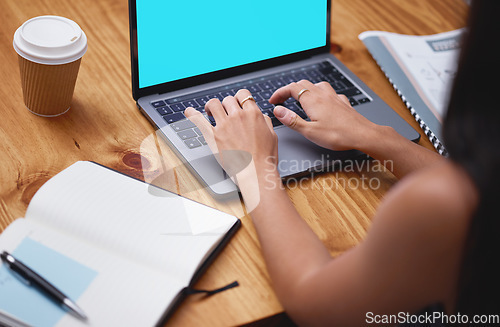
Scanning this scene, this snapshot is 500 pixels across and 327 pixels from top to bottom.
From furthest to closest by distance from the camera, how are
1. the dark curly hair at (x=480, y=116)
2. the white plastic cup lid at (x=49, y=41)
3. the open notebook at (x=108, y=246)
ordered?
the white plastic cup lid at (x=49, y=41)
the open notebook at (x=108, y=246)
the dark curly hair at (x=480, y=116)

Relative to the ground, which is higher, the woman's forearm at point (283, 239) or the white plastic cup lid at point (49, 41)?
the white plastic cup lid at point (49, 41)

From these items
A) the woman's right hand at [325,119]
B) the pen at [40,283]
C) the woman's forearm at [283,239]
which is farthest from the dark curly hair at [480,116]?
the pen at [40,283]

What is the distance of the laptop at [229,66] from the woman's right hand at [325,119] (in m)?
0.03

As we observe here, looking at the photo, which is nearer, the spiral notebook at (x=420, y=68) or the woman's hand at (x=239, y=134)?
the woman's hand at (x=239, y=134)

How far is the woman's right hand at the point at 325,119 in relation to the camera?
856 mm

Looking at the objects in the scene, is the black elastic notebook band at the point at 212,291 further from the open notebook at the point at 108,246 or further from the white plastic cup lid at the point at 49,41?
the white plastic cup lid at the point at 49,41

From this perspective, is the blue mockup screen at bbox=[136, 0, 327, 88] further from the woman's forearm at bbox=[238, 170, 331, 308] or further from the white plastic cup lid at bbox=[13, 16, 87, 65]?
the woman's forearm at bbox=[238, 170, 331, 308]

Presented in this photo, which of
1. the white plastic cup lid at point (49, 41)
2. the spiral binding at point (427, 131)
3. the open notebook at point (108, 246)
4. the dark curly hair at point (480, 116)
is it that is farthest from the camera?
the spiral binding at point (427, 131)

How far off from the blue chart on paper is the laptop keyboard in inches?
10.8

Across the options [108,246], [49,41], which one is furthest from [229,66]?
[108,246]

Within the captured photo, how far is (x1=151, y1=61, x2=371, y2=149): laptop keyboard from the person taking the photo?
0.87m

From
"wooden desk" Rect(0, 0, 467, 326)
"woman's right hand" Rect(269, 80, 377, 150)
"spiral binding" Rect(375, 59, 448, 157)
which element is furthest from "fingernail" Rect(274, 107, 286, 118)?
"spiral binding" Rect(375, 59, 448, 157)

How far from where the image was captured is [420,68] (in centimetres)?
107

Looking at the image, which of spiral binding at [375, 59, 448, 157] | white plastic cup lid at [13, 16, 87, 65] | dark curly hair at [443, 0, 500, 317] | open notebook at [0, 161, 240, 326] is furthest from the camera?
spiral binding at [375, 59, 448, 157]
